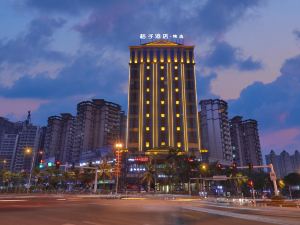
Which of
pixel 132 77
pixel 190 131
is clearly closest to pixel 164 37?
pixel 132 77

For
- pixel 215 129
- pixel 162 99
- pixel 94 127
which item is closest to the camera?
pixel 162 99

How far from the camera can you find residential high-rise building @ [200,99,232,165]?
163m

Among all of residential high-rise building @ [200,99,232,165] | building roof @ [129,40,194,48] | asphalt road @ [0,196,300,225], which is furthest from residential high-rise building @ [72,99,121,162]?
asphalt road @ [0,196,300,225]

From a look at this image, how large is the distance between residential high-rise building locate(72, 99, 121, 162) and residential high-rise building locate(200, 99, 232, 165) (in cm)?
5746

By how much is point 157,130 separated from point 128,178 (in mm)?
25532

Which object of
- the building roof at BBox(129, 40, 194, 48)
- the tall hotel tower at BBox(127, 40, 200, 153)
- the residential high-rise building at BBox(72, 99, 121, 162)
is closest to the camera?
the tall hotel tower at BBox(127, 40, 200, 153)

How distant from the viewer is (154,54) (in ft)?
468

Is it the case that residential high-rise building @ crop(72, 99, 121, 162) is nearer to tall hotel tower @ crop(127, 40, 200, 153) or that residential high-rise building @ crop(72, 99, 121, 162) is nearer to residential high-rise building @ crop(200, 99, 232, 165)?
tall hotel tower @ crop(127, 40, 200, 153)

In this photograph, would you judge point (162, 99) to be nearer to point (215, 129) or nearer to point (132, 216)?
point (215, 129)

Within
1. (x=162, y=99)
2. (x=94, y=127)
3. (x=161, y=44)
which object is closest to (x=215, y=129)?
(x=162, y=99)

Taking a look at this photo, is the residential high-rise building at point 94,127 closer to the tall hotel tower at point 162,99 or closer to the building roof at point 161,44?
the tall hotel tower at point 162,99

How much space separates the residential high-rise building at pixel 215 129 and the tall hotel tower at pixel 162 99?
37207 millimetres

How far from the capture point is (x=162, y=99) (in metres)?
135

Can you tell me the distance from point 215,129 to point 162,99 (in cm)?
4828
